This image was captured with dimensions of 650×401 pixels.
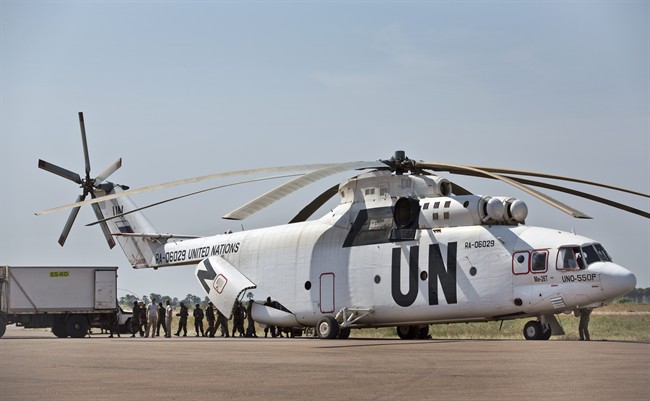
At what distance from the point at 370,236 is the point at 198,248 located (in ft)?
27.2

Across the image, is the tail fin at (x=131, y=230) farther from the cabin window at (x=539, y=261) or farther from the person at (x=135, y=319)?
the cabin window at (x=539, y=261)

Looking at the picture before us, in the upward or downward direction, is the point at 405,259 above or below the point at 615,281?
above

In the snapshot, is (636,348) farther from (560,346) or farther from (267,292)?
(267,292)

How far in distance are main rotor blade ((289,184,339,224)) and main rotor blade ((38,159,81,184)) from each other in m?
9.34

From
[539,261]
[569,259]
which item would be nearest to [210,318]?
[539,261]

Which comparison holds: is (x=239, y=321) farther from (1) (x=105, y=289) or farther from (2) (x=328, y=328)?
(2) (x=328, y=328)

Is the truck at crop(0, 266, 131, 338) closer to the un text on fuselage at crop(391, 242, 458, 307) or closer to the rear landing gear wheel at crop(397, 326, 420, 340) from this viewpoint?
the rear landing gear wheel at crop(397, 326, 420, 340)

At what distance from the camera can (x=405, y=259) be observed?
85.9 ft

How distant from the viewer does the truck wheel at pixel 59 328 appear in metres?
34.5

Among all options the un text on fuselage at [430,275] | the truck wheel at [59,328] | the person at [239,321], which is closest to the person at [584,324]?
the un text on fuselage at [430,275]

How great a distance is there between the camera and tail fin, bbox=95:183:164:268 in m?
35.5

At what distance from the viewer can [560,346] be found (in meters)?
20.2

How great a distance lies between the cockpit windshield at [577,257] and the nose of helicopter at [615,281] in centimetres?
44

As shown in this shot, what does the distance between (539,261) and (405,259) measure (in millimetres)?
4075
